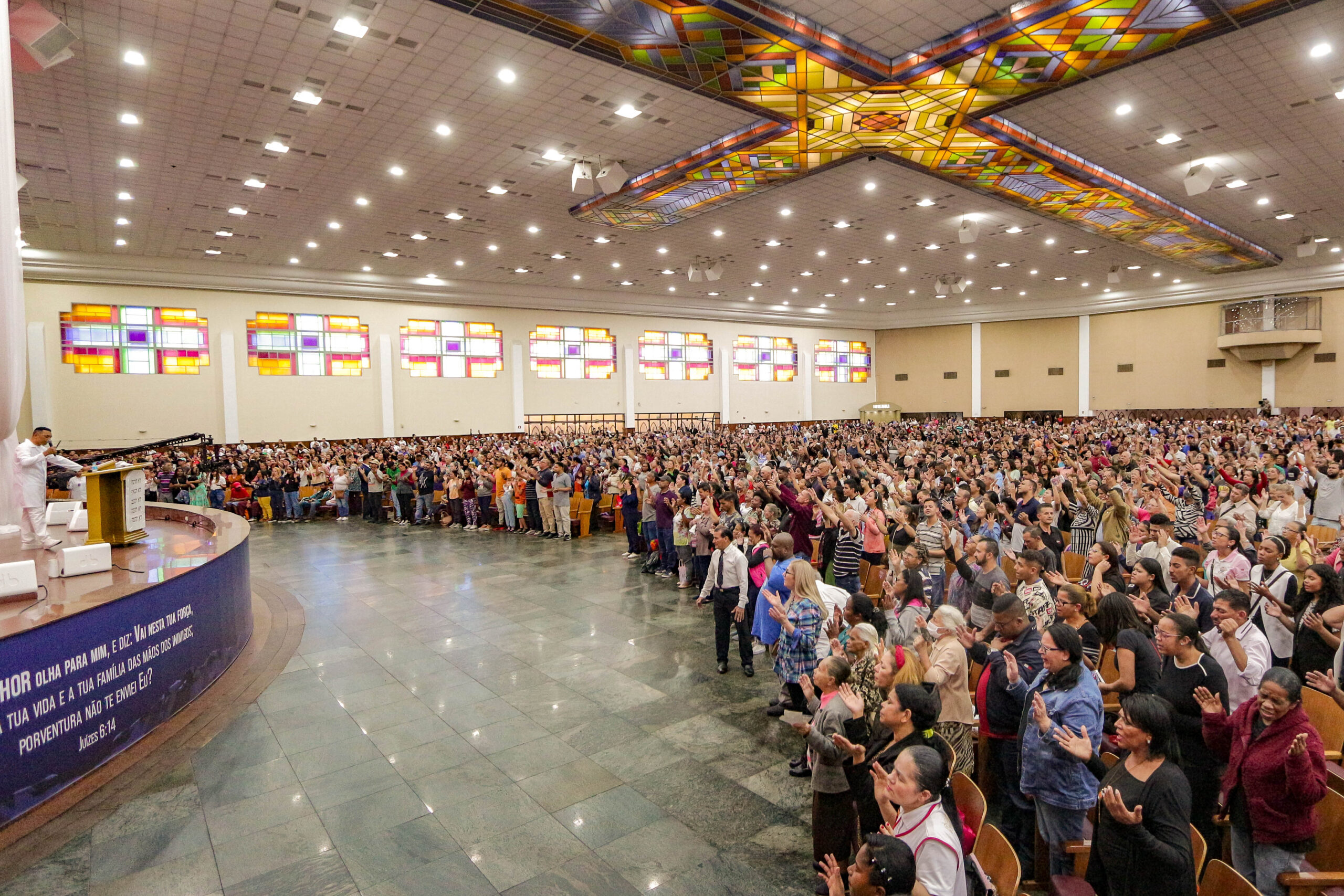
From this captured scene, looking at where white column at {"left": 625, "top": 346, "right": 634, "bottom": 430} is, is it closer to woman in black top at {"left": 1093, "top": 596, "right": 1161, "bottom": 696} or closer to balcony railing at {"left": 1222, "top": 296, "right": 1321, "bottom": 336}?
balcony railing at {"left": 1222, "top": 296, "right": 1321, "bottom": 336}

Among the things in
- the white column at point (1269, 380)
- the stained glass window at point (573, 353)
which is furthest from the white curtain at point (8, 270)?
the white column at point (1269, 380)

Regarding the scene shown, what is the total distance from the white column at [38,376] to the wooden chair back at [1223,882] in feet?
86.5

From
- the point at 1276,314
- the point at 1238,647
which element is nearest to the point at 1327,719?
the point at 1238,647

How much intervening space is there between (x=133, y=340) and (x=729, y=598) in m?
23.7

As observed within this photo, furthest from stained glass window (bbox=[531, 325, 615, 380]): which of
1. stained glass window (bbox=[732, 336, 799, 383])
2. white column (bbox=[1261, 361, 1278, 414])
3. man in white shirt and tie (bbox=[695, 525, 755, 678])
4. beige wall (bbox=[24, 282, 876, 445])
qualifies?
white column (bbox=[1261, 361, 1278, 414])

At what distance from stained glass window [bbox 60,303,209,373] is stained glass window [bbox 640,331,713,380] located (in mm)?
17102

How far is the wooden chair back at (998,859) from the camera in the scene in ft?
7.59

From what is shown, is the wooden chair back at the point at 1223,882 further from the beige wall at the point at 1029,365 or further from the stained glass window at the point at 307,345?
the beige wall at the point at 1029,365

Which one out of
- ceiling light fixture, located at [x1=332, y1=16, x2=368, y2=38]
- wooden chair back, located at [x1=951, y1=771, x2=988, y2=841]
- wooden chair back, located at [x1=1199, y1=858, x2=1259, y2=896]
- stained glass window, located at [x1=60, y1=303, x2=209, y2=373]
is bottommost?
wooden chair back, located at [x1=951, y1=771, x2=988, y2=841]

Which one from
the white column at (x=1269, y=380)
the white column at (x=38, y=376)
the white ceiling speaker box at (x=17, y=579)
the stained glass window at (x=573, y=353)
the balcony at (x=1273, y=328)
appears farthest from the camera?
the stained glass window at (x=573, y=353)

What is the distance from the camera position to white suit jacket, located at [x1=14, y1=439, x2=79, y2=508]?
632cm

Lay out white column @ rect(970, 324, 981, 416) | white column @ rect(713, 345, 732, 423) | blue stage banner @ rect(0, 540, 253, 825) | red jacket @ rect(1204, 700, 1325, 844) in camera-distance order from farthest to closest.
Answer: white column @ rect(970, 324, 981, 416) → white column @ rect(713, 345, 732, 423) → blue stage banner @ rect(0, 540, 253, 825) → red jacket @ rect(1204, 700, 1325, 844)

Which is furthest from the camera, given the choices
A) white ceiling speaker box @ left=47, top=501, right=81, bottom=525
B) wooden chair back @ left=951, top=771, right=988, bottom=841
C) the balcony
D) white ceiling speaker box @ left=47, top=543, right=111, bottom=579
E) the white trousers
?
the balcony

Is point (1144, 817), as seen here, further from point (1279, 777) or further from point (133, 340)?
point (133, 340)
